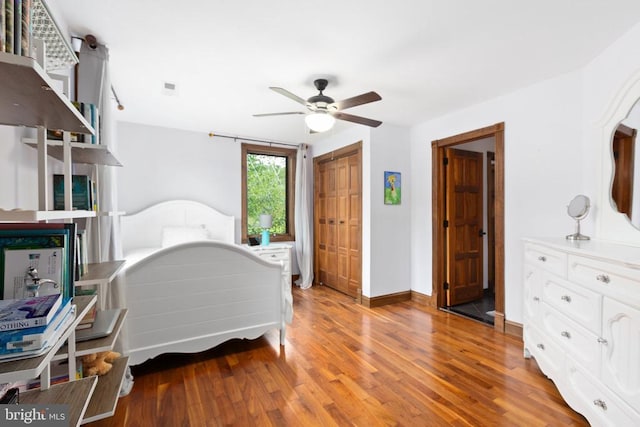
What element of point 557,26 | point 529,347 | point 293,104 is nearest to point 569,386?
point 529,347

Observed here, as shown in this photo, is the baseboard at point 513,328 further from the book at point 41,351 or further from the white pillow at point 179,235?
the white pillow at point 179,235

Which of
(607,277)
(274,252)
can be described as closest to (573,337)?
(607,277)

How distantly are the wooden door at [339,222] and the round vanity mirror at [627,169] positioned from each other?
2.46m

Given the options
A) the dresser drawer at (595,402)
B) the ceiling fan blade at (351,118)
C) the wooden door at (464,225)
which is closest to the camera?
the dresser drawer at (595,402)

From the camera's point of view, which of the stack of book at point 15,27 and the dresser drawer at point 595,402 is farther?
the dresser drawer at point 595,402

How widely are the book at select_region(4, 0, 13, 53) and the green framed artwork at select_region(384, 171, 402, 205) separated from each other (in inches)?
141

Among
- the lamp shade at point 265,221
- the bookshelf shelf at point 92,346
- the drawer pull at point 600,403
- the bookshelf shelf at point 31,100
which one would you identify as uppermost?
the bookshelf shelf at point 31,100

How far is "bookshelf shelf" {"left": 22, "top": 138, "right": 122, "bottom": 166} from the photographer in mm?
1410

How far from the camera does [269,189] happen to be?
4996 mm

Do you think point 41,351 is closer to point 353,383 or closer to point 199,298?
point 199,298

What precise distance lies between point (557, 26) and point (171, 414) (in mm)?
3386

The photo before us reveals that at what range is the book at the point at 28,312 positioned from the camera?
699mm

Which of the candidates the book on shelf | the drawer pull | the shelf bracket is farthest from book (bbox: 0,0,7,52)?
the drawer pull

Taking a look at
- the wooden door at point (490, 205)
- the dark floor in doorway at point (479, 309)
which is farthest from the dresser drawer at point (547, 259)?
the wooden door at point (490, 205)
